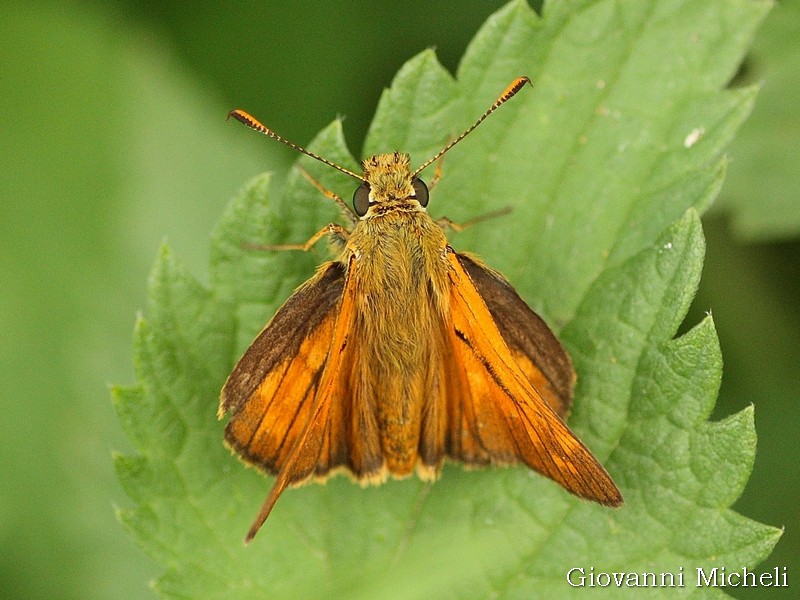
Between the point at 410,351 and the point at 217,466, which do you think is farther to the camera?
the point at 217,466

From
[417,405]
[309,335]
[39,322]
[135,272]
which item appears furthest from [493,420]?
[39,322]

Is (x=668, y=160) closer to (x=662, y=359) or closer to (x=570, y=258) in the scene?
(x=570, y=258)

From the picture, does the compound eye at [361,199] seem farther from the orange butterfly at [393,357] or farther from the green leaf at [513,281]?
the green leaf at [513,281]

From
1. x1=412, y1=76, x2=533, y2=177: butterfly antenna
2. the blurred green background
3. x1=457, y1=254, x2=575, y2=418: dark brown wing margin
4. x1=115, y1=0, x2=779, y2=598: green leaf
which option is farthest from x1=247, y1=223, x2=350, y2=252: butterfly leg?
the blurred green background

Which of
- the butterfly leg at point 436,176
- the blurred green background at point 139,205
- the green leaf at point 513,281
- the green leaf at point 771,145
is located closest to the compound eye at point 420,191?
the butterfly leg at point 436,176

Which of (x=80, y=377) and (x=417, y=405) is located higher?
(x=80, y=377)

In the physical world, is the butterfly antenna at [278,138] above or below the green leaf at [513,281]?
above

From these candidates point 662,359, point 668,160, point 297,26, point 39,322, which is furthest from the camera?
point 297,26

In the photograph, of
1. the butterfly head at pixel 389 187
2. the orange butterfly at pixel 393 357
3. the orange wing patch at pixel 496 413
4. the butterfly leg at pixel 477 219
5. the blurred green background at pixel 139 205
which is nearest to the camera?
the orange wing patch at pixel 496 413
